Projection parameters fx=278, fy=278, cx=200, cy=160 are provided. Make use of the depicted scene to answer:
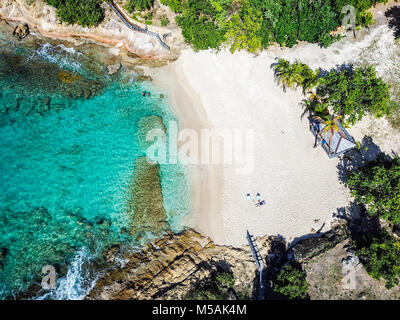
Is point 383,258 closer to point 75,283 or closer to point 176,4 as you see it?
point 75,283

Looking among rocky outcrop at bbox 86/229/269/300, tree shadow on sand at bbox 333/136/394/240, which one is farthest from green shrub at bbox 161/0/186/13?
rocky outcrop at bbox 86/229/269/300

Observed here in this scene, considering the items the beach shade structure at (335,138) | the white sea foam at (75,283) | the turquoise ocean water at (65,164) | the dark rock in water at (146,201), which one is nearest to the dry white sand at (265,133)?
the beach shade structure at (335,138)

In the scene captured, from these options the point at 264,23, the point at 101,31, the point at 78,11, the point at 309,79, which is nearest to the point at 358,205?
the point at 309,79

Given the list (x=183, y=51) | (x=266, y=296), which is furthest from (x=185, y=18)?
(x=266, y=296)

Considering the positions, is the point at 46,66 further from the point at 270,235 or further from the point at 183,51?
the point at 270,235

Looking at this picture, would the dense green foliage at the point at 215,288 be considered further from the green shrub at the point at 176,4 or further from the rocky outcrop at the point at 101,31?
the green shrub at the point at 176,4
